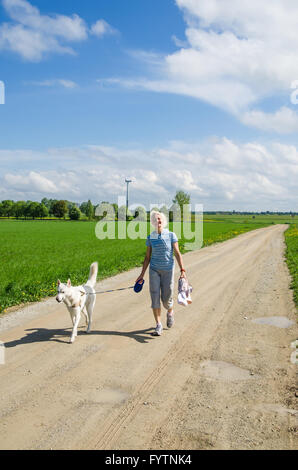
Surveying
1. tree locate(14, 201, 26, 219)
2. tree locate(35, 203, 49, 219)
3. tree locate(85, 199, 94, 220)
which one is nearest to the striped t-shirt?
tree locate(85, 199, 94, 220)

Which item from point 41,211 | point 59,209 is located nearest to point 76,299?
point 41,211

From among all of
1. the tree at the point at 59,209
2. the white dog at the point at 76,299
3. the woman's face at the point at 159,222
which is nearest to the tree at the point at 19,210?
the tree at the point at 59,209

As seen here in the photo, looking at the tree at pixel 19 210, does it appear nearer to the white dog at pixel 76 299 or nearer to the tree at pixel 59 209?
the tree at pixel 59 209

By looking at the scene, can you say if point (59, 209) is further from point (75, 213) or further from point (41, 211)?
point (75, 213)

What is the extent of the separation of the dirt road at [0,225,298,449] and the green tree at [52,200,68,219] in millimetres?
161602

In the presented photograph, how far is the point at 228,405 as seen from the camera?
4.50 m

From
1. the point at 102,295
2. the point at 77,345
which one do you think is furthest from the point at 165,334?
the point at 102,295

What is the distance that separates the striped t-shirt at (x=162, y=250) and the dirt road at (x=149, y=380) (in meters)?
1.49

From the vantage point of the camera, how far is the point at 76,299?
6777 mm

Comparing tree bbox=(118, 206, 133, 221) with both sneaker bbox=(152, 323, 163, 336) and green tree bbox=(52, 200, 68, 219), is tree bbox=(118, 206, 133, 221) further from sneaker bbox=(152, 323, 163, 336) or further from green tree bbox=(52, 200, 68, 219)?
sneaker bbox=(152, 323, 163, 336)

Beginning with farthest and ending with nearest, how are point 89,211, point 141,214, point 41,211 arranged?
point 89,211, point 41,211, point 141,214

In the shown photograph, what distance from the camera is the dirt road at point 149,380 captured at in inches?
153

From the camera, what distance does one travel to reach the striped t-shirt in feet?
23.4
